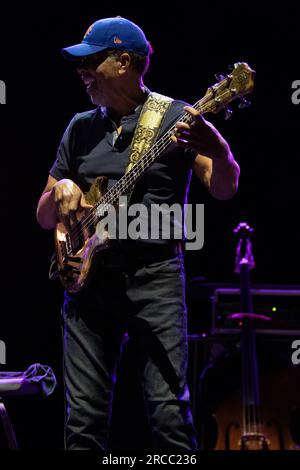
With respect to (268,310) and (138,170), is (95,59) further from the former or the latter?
(268,310)

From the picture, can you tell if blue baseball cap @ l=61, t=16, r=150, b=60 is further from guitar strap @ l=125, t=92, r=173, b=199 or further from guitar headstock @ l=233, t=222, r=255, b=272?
guitar headstock @ l=233, t=222, r=255, b=272

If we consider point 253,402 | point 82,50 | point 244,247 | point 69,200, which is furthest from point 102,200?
point 244,247

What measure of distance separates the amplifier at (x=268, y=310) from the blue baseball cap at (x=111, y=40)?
245 cm

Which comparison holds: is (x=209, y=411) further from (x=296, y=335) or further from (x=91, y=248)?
(x=91, y=248)

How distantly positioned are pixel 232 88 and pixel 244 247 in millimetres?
2554

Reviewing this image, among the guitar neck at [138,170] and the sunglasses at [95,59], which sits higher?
the sunglasses at [95,59]

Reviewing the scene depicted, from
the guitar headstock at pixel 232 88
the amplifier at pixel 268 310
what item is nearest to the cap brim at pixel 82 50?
the guitar headstock at pixel 232 88

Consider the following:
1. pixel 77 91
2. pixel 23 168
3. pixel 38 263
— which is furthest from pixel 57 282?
pixel 77 91

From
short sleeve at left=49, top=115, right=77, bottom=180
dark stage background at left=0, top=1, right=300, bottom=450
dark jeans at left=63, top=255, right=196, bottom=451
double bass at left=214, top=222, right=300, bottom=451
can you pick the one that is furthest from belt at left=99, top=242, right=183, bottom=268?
dark stage background at left=0, top=1, right=300, bottom=450

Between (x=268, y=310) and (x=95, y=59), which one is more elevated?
(x=95, y=59)

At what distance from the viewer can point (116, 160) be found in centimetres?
288

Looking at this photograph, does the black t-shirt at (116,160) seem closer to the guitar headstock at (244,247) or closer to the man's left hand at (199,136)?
the man's left hand at (199,136)

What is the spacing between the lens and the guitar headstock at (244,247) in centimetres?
480

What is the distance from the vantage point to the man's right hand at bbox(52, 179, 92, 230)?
2824mm
